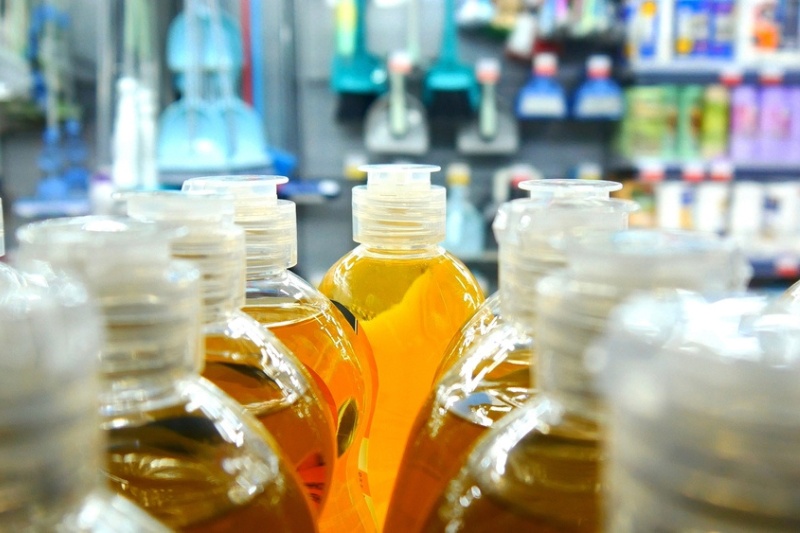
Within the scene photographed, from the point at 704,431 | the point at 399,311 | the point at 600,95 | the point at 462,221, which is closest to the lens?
the point at 704,431

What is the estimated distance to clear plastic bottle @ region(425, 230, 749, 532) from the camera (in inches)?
10.8

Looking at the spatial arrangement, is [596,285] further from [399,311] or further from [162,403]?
[399,311]

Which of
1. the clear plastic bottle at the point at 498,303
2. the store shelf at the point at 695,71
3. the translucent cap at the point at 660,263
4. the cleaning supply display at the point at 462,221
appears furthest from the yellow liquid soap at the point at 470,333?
the store shelf at the point at 695,71

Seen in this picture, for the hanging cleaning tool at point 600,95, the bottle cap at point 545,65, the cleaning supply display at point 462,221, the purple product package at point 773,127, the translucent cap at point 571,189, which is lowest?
the cleaning supply display at point 462,221

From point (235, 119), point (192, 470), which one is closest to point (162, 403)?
point (192, 470)

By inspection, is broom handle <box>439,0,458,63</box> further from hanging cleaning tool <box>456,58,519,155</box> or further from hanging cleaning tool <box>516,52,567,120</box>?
hanging cleaning tool <box>516,52,567,120</box>

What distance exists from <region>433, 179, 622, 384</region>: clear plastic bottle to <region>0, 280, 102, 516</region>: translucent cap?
0.91 ft

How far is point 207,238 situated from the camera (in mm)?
392

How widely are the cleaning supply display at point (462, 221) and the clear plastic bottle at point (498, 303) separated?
2.31 metres

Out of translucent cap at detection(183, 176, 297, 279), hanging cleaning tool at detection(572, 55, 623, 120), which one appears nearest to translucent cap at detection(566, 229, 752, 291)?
translucent cap at detection(183, 176, 297, 279)

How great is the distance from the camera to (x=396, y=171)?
64 centimetres

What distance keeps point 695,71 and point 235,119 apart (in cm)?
162

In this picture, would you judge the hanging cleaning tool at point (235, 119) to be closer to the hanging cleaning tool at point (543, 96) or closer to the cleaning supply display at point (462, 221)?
the cleaning supply display at point (462, 221)

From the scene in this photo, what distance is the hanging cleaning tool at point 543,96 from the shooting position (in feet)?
9.40
